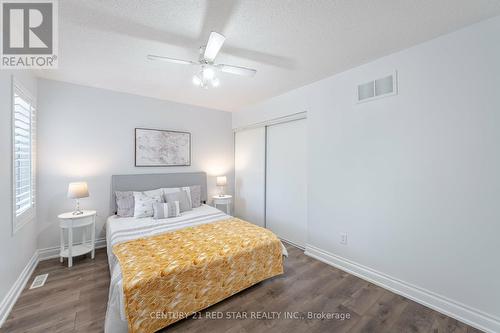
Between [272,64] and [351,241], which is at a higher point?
[272,64]

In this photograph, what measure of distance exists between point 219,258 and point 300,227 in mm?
1748

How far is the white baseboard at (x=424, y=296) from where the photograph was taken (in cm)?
163

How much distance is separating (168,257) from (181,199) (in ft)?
4.90

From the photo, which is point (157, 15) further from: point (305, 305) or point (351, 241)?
point (351, 241)

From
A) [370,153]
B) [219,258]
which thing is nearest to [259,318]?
[219,258]

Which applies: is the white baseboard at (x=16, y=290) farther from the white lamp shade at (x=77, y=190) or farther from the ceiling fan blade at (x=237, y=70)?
the ceiling fan blade at (x=237, y=70)

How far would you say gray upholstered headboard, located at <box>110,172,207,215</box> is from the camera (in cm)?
320

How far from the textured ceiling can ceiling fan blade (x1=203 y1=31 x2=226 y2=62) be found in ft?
0.70

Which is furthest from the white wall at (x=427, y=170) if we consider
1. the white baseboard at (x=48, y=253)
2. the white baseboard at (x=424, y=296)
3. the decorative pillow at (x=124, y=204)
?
the white baseboard at (x=48, y=253)

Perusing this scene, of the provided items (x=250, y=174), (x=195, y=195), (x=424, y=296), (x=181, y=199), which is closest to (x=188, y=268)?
(x=181, y=199)

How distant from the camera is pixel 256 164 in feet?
13.3

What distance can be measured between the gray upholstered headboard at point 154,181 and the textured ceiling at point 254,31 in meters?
1.56

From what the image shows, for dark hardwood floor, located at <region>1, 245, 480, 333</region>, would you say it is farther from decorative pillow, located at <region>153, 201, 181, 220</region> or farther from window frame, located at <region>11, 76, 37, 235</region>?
decorative pillow, located at <region>153, 201, 181, 220</region>

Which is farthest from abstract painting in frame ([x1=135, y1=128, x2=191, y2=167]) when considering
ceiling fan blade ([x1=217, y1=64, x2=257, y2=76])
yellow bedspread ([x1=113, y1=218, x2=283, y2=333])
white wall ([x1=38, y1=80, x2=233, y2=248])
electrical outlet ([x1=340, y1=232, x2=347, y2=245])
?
electrical outlet ([x1=340, y1=232, x2=347, y2=245])
